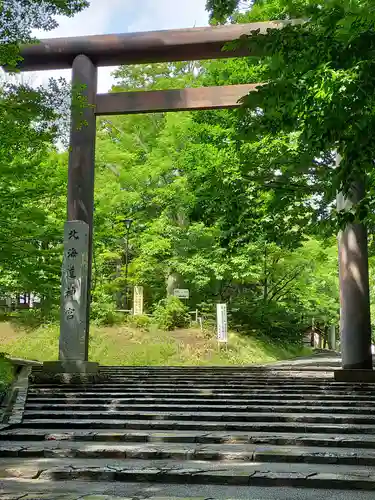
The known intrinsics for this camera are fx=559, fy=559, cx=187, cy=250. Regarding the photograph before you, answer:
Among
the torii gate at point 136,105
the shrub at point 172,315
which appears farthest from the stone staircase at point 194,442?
the shrub at point 172,315

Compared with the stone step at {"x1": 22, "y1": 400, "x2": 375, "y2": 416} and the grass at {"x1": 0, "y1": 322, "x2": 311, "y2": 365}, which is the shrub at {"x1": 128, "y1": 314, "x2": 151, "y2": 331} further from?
the stone step at {"x1": 22, "y1": 400, "x2": 375, "y2": 416}

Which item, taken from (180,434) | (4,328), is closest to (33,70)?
(180,434)

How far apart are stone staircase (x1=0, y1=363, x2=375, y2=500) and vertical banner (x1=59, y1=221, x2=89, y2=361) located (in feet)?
3.06

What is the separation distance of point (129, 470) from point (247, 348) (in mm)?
19543

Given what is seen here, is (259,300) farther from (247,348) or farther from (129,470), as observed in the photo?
(129,470)

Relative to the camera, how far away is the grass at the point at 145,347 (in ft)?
73.3

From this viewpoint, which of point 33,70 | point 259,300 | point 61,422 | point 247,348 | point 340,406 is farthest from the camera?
point 259,300

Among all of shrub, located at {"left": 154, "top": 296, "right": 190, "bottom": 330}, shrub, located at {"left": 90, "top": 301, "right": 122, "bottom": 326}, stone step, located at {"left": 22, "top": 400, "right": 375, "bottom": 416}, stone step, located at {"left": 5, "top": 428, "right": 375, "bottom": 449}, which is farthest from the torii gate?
shrub, located at {"left": 90, "top": 301, "right": 122, "bottom": 326}

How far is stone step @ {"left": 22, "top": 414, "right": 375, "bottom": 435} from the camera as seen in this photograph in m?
6.36

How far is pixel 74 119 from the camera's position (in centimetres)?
1130

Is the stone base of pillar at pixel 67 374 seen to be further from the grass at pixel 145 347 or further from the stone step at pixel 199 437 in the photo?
the grass at pixel 145 347

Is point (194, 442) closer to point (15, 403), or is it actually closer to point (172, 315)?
point (15, 403)

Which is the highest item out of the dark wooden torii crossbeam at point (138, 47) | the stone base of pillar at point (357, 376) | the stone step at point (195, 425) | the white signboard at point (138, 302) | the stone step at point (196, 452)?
the dark wooden torii crossbeam at point (138, 47)

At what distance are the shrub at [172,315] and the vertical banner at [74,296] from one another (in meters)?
13.6
